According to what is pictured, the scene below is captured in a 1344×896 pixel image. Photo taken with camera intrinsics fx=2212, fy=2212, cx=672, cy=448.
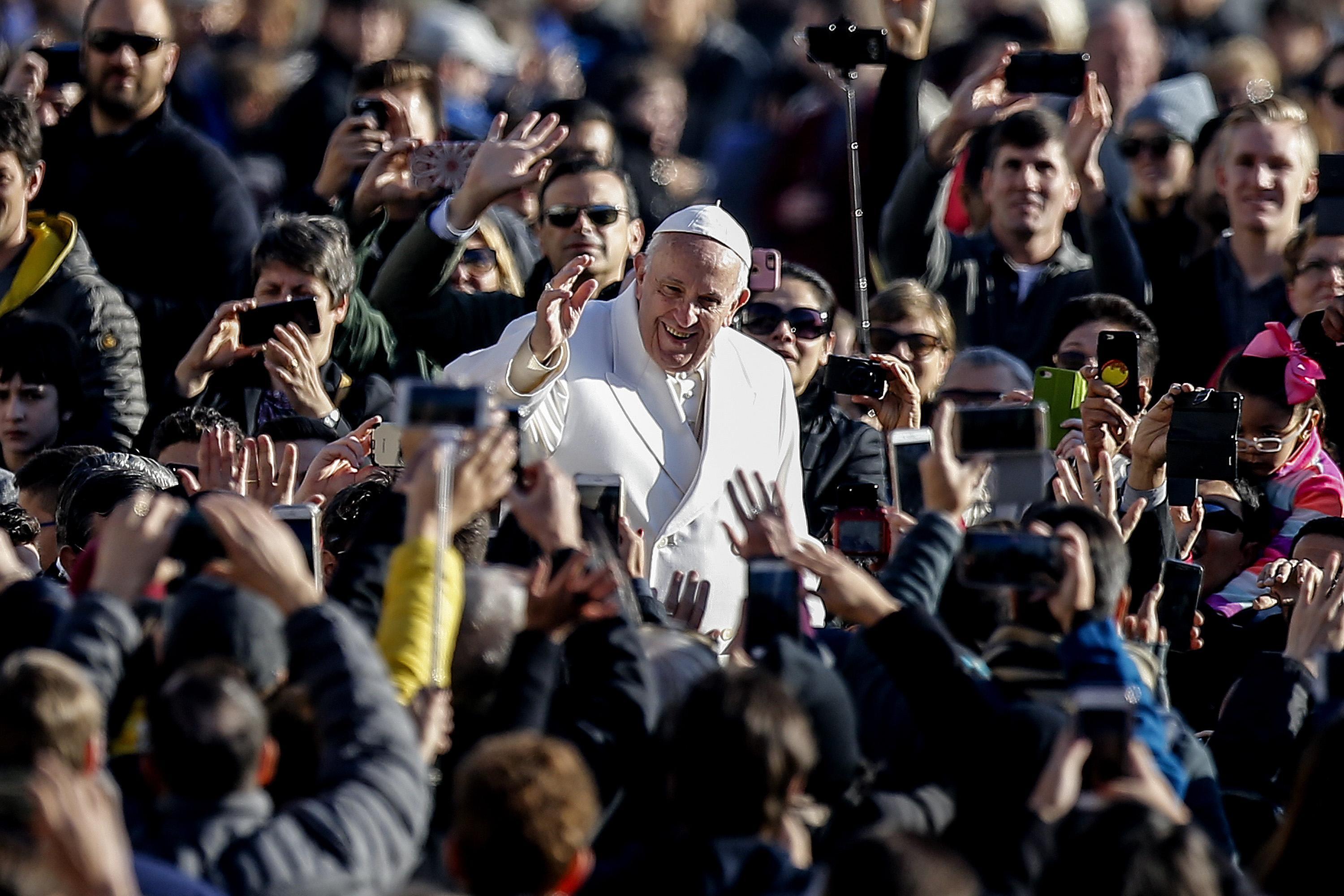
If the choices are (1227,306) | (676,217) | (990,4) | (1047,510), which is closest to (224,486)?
(676,217)

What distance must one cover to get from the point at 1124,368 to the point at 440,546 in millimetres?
2652

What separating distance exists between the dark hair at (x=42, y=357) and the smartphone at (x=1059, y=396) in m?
3.07

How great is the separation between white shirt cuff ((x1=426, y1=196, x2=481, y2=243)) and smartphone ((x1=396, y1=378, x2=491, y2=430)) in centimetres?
292

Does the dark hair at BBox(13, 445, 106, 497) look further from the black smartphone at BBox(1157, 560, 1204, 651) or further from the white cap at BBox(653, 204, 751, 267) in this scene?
the black smartphone at BBox(1157, 560, 1204, 651)

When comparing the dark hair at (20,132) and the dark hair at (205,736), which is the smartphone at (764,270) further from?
the dark hair at (205,736)

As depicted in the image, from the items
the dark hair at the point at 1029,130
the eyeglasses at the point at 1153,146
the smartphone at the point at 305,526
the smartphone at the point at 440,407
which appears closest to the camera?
the smartphone at the point at 440,407

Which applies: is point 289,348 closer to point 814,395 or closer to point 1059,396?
point 814,395

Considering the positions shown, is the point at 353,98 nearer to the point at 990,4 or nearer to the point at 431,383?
the point at 431,383

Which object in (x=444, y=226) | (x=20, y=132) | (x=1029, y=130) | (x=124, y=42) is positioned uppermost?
(x=124, y=42)

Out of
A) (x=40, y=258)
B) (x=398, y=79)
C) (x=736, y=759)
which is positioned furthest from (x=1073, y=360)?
(x=736, y=759)

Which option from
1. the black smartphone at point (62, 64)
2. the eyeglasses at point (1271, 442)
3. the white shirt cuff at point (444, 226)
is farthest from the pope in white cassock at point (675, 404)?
the black smartphone at point (62, 64)

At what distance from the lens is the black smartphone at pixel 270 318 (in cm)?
682

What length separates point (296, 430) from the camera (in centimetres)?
668

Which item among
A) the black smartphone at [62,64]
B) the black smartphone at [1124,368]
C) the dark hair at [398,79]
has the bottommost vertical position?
the black smartphone at [1124,368]
